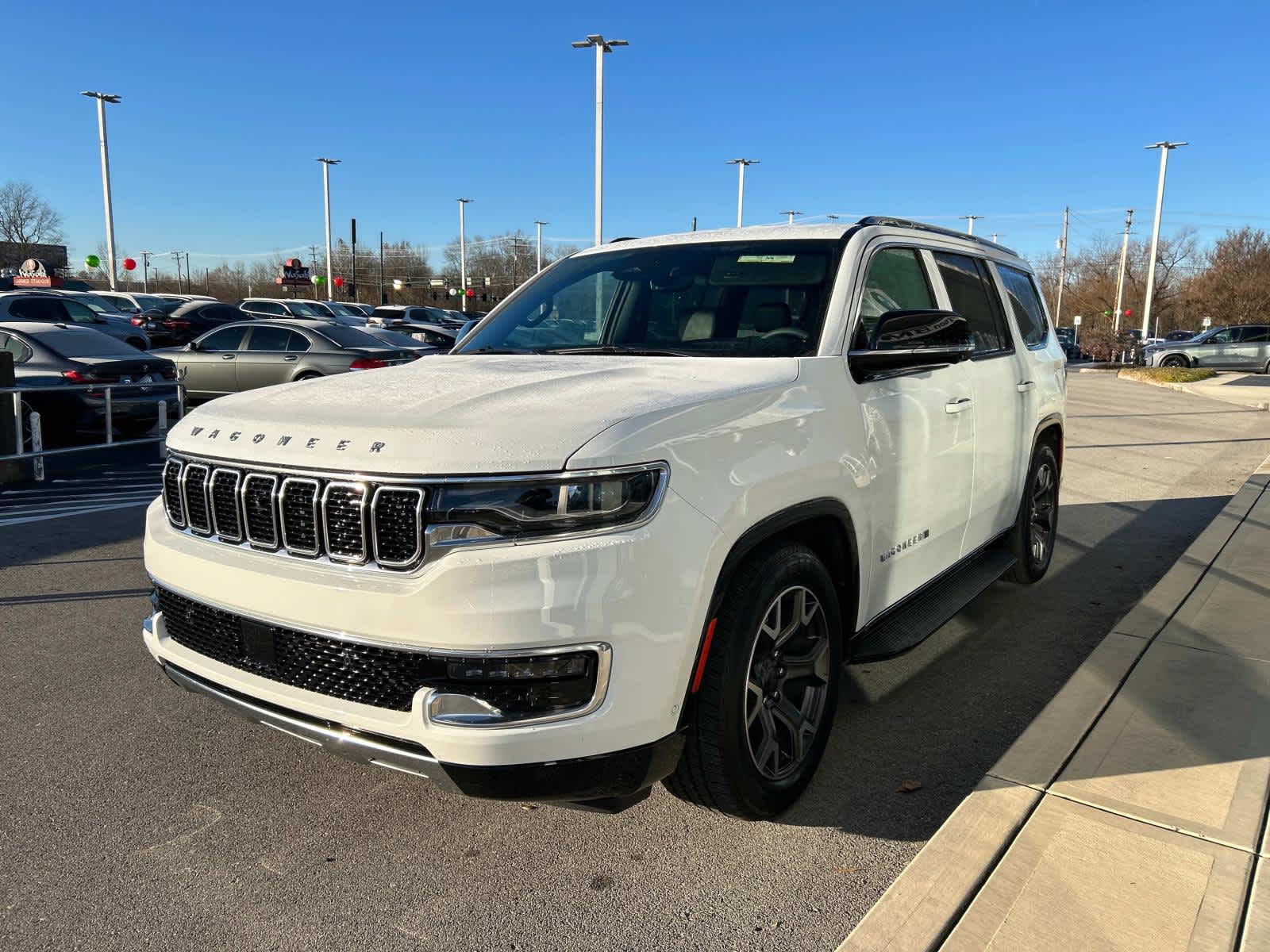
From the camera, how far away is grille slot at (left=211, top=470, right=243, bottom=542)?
2.79m

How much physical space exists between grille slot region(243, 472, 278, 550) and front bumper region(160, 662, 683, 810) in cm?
49

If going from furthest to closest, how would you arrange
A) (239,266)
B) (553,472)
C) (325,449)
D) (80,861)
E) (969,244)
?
(239,266), (969,244), (80,861), (325,449), (553,472)

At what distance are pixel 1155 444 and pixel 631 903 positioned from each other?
40.9ft

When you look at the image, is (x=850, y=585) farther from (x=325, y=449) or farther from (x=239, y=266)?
(x=239, y=266)

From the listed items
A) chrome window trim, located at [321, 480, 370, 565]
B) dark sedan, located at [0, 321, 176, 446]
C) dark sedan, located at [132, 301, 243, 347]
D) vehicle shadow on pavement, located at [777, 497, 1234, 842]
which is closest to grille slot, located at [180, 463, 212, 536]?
chrome window trim, located at [321, 480, 370, 565]

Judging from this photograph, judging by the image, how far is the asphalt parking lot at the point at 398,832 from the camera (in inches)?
102

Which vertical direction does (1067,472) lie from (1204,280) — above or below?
below

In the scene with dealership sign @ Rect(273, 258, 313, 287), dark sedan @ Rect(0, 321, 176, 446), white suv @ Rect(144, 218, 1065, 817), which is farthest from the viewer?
dealership sign @ Rect(273, 258, 313, 287)

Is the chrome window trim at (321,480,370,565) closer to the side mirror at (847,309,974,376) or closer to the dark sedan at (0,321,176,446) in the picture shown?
the side mirror at (847,309,974,376)

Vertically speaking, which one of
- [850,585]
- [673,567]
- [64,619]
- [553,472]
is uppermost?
[553,472]

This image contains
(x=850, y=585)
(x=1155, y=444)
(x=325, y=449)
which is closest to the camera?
(x=325, y=449)

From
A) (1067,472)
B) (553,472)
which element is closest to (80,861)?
(553,472)

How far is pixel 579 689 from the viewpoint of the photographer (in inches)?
93.9

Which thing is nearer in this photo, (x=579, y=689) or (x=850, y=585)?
(x=579, y=689)
